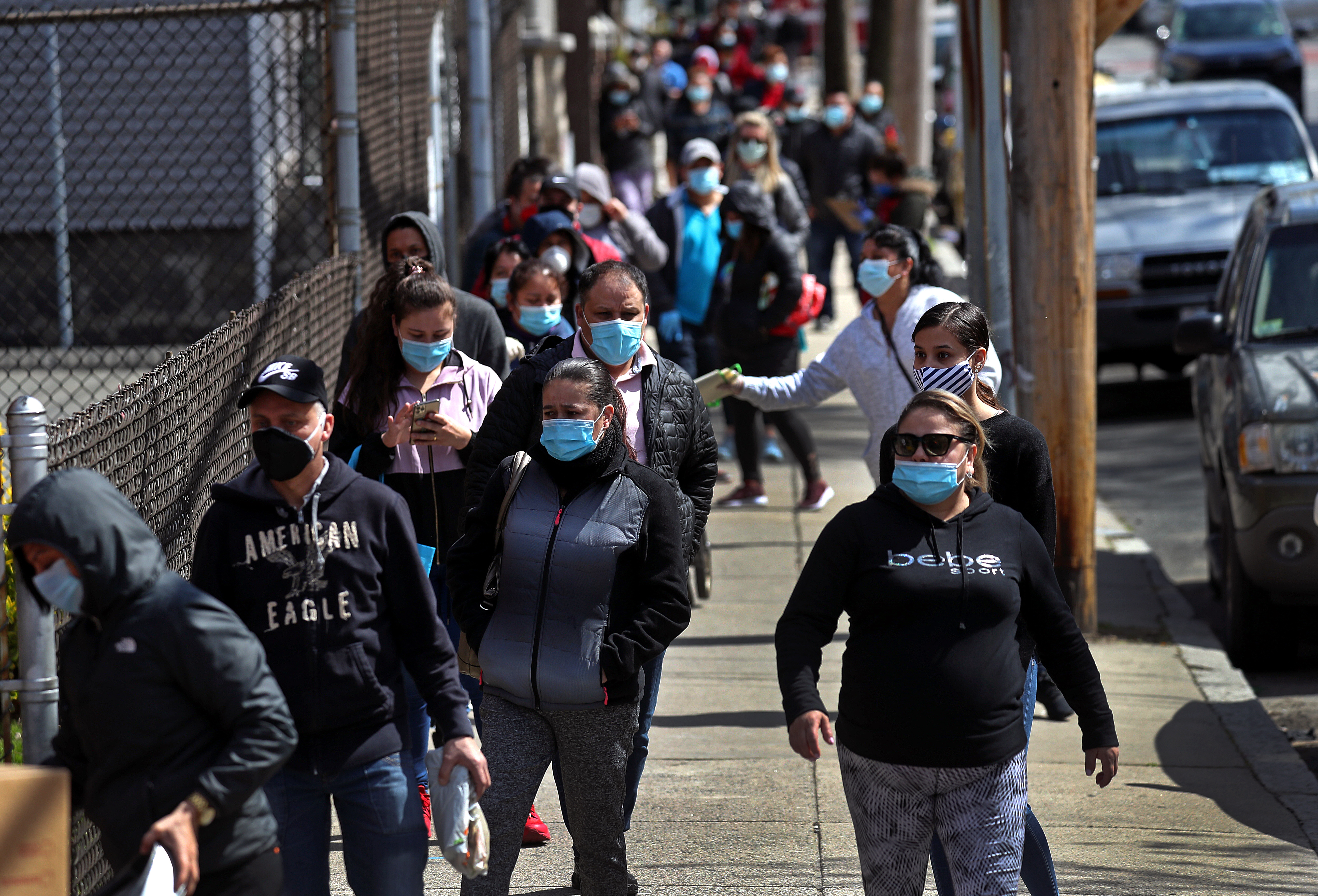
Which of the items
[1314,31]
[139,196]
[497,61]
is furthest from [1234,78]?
[139,196]

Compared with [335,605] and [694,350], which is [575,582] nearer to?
[335,605]

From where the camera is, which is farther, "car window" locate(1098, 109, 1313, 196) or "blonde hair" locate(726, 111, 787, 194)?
"car window" locate(1098, 109, 1313, 196)

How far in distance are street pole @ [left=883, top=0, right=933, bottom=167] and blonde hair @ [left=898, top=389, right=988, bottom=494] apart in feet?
67.6

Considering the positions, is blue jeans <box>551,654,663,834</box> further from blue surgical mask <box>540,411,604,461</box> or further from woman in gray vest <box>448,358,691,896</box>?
blue surgical mask <box>540,411,604,461</box>

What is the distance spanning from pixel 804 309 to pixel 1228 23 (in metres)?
22.8

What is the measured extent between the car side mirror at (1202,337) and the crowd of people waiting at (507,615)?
3008mm

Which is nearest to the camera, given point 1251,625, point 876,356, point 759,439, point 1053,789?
point 1053,789

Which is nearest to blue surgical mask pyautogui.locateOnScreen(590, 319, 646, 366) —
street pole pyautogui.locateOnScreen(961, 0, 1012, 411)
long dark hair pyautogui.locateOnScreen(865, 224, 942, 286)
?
long dark hair pyautogui.locateOnScreen(865, 224, 942, 286)

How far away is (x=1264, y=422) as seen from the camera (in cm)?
716

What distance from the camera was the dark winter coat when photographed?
3994mm

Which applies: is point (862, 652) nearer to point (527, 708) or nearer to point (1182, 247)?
point (527, 708)

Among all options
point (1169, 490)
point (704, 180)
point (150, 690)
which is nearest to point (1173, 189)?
point (1169, 490)

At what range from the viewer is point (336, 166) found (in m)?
7.61

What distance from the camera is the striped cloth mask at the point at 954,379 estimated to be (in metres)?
4.51
